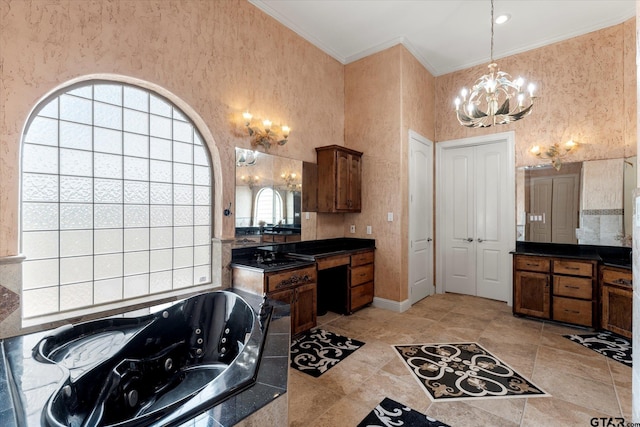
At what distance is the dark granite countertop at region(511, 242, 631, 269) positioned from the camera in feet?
11.0

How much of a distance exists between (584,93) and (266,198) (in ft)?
13.9

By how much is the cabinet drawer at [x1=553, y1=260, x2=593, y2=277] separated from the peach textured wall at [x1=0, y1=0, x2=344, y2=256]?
3266mm

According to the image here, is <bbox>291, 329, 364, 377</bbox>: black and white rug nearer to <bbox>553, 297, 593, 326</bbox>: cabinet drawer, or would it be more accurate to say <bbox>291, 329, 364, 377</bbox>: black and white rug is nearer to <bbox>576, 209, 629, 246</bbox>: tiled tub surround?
<bbox>553, 297, 593, 326</bbox>: cabinet drawer

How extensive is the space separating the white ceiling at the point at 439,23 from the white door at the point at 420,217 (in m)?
1.32

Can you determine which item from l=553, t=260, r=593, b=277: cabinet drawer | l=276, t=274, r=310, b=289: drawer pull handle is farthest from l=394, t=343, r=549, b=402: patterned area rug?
l=553, t=260, r=593, b=277: cabinet drawer

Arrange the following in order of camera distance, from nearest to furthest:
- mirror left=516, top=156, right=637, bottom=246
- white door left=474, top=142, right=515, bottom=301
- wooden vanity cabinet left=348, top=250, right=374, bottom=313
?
mirror left=516, top=156, right=637, bottom=246, wooden vanity cabinet left=348, top=250, right=374, bottom=313, white door left=474, top=142, right=515, bottom=301

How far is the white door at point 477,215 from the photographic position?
453 centimetres

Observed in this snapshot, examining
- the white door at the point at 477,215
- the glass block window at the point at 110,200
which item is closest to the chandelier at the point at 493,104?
the white door at the point at 477,215

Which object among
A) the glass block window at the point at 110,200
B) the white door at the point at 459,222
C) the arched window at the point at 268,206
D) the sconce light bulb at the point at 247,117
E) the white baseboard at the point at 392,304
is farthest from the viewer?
the white door at the point at 459,222

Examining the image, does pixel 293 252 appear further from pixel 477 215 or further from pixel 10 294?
pixel 477 215

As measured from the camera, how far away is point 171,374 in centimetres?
216

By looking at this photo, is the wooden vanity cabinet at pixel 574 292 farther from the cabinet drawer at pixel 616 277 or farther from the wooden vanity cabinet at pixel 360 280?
the wooden vanity cabinet at pixel 360 280

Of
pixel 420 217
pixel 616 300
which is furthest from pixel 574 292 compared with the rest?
pixel 420 217

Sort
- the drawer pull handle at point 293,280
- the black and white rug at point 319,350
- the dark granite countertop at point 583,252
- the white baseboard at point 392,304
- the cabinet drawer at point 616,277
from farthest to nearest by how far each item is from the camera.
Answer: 1. the white baseboard at point 392,304
2. the dark granite countertop at point 583,252
3. the cabinet drawer at point 616,277
4. the drawer pull handle at point 293,280
5. the black and white rug at point 319,350
